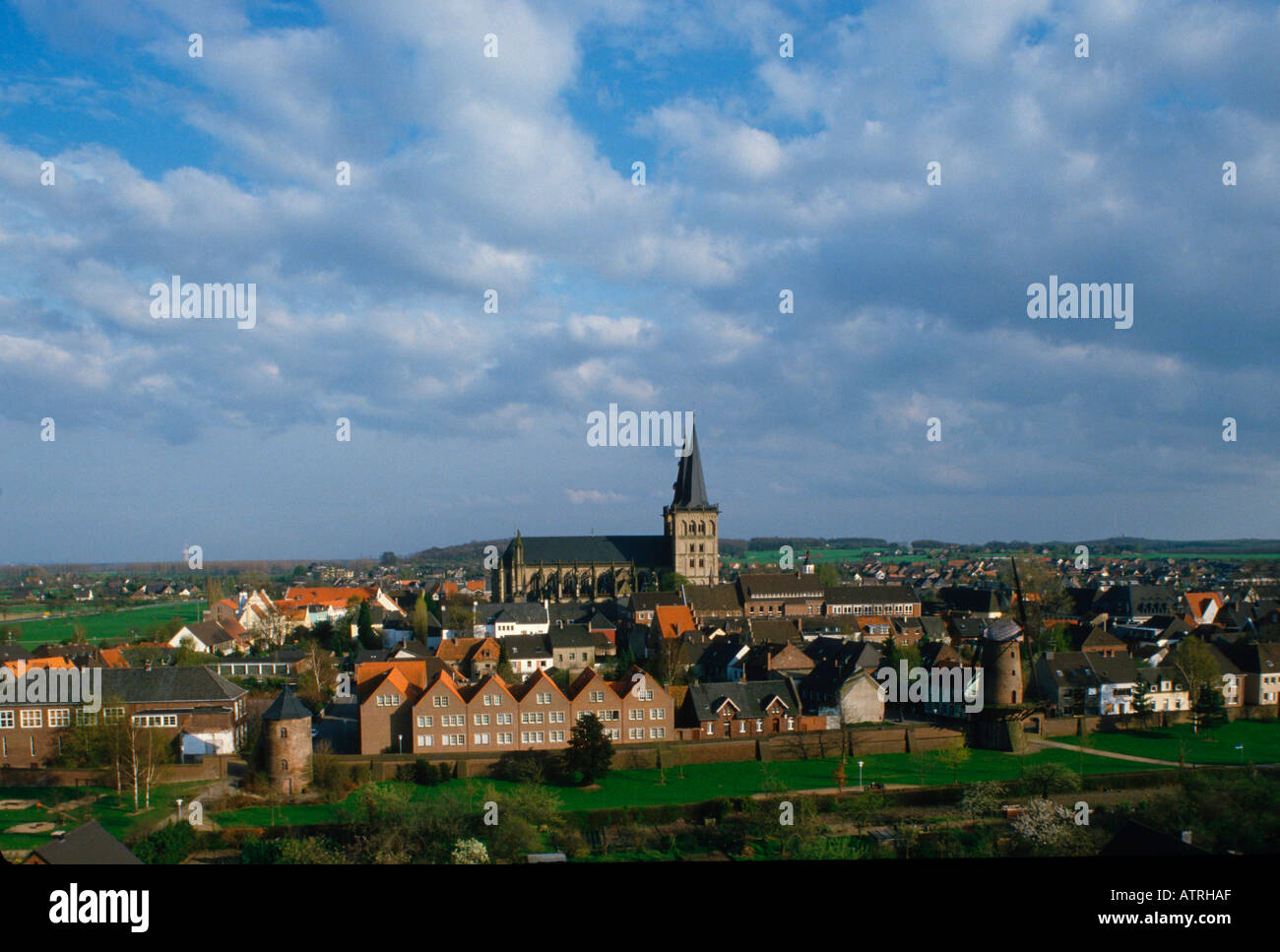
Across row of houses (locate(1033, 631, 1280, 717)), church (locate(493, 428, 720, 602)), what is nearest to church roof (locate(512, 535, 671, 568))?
church (locate(493, 428, 720, 602))

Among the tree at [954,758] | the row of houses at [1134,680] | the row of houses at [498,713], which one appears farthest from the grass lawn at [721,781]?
the row of houses at [1134,680]

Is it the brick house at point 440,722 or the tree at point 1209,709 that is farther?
the tree at point 1209,709

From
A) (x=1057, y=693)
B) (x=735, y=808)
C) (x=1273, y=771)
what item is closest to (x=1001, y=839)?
(x=735, y=808)

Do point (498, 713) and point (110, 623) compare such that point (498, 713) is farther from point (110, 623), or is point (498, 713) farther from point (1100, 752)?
point (110, 623)

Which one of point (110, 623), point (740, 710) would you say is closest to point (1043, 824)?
point (740, 710)

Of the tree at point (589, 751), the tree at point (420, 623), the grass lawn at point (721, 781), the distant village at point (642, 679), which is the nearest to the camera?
the grass lawn at point (721, 781)

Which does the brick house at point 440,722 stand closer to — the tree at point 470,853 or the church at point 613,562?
the tree at point 470,853
